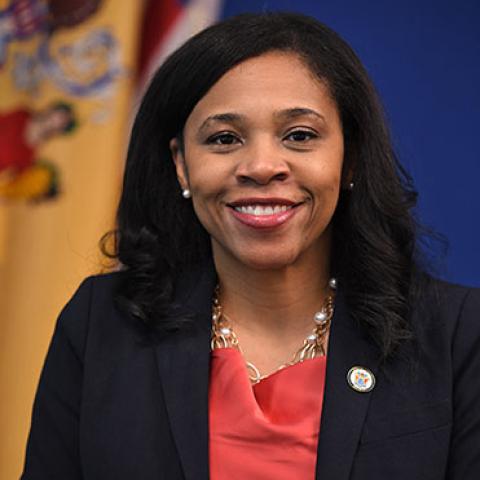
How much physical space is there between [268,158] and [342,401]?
393 millimetres

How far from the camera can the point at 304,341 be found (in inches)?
59.6

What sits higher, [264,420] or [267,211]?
[267,211]

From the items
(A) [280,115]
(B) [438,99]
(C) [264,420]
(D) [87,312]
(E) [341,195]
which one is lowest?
(C) [264,420]

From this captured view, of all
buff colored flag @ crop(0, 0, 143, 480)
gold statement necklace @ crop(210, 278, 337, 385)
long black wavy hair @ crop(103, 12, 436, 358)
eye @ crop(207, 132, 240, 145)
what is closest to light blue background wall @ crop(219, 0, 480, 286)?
buff colored flag @ crop(0, 0, 143, 480)

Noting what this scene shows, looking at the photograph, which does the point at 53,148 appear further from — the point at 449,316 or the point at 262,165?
the point at 449,316

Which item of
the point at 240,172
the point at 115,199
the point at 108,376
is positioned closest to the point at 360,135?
the point at 240,172

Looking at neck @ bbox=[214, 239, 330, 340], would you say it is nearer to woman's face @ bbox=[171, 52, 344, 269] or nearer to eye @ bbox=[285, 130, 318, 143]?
woman's face @ bbox=[171, 52, 344, 269]

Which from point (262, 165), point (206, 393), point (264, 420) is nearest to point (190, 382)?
point (206, 393)

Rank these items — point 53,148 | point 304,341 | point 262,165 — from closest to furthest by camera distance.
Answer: point 262,165 → point 304,341 → point 53,148

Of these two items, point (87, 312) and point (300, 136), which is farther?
point (87, 312)

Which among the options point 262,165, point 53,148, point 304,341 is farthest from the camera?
point 53,148

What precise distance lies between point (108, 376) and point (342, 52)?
26.5 inches

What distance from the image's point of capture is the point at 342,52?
1494mm

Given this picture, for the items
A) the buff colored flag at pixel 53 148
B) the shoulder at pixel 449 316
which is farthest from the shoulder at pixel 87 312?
the buff colored flag at pixel 53 148
